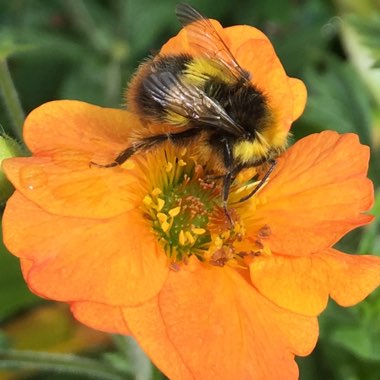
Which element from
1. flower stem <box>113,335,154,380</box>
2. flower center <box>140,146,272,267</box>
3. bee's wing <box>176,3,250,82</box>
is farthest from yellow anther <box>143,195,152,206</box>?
flower stem <box>113,335,154,380</box>

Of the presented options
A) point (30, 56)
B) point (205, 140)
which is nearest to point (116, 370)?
point (205, 140)

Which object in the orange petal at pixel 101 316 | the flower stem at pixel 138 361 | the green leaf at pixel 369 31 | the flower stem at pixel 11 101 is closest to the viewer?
the orange petal at pixel 101 316

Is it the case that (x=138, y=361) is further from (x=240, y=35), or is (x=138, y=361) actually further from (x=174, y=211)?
(x=240, y=35)

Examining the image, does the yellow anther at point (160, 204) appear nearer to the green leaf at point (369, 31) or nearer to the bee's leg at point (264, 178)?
the bee's leg at point (264, 178)

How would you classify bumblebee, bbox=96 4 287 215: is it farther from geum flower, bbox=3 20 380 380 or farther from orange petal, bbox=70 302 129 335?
orange petal, bbox=70 302 129 335

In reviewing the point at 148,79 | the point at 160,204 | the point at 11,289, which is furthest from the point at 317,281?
the point at 11,289

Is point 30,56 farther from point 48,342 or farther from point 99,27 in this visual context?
point 48,342

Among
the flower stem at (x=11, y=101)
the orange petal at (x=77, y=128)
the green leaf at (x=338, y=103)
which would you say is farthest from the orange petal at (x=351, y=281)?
the green leaf at (x=338, y=103)
